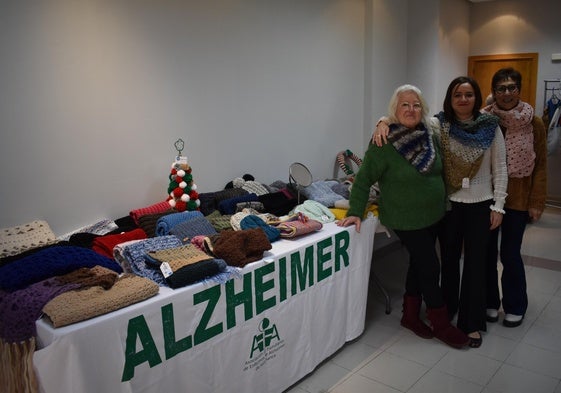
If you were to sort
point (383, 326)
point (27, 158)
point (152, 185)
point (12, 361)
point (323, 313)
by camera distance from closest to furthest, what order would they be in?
point (12, 361), point (27, 158), point (323, 313), point (152, 185), point (383, 326)

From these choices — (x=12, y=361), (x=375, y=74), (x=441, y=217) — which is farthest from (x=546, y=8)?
(x=12, y=361)

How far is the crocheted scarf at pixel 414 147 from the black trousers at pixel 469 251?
0.37 metres

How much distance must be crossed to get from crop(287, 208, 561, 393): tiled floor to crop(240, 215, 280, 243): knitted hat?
2.47ft

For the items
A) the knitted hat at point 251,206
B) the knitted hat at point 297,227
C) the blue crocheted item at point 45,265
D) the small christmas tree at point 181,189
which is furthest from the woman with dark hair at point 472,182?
the blue crocheted item at point 45,265

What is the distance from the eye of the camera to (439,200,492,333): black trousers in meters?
2.58

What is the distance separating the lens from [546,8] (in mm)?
5879

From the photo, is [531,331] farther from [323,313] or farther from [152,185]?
[152,185]

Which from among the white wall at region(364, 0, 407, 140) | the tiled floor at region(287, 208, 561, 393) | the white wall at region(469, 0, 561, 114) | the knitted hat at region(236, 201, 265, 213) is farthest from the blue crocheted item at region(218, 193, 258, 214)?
the white wall at region(469, 0, 561, 114)

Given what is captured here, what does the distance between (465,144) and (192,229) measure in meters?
1.51

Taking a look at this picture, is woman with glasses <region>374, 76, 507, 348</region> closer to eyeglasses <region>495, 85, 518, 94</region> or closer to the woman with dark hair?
the woman with dark hair

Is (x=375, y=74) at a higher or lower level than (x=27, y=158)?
higher

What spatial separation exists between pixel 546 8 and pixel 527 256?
355 centimetres

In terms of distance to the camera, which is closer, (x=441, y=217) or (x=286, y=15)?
(x=441, y=217)

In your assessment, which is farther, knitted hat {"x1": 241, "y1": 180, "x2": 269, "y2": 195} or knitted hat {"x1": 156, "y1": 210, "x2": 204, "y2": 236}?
knitted hat {"x1": 241, "y1": 180, "x2": 269, "y2": 195}
